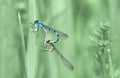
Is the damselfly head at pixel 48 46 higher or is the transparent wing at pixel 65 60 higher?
the damselfly head at pixel 48 46

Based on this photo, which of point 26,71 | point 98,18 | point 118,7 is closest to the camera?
point 26,71

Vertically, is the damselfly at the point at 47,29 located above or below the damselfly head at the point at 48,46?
above

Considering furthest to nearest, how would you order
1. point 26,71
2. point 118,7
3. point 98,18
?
point 98,18 → point 118,7 → point 26,71

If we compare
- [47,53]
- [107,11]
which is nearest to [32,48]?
[47,53]

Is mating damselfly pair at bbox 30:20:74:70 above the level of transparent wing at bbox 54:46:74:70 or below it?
above

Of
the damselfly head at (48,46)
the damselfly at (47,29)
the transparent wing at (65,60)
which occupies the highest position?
the damselfly at (47,29)

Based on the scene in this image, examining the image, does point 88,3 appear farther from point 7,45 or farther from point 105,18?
point 7,45

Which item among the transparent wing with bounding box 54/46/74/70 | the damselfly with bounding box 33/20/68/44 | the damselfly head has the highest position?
the damselfly with bounding box 33/20/68/44

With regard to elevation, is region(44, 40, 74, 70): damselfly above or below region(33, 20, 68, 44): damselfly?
below
